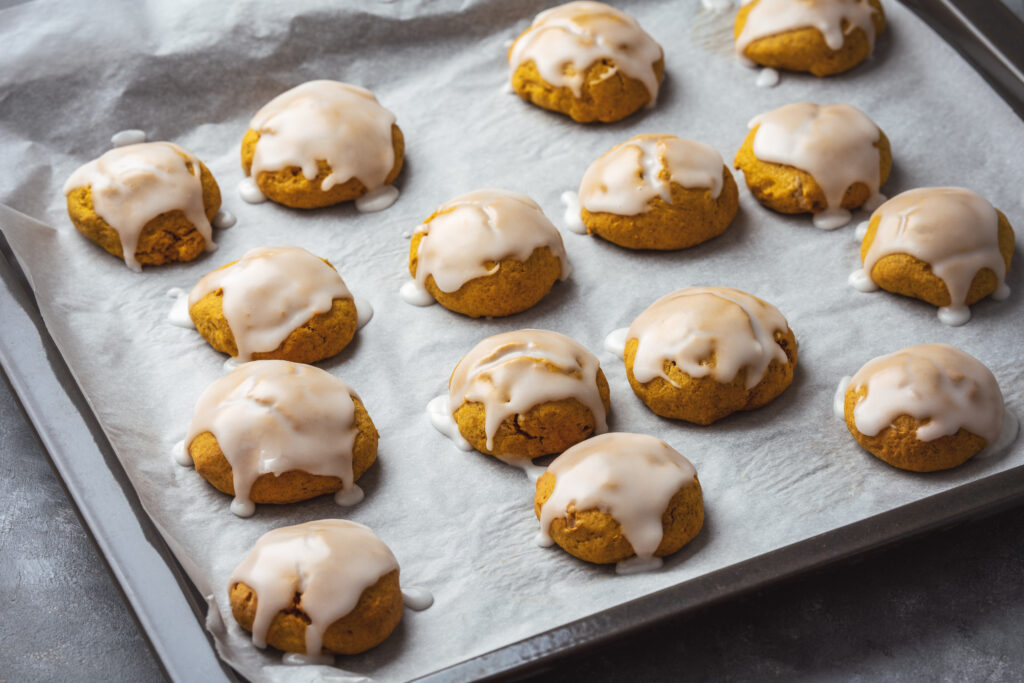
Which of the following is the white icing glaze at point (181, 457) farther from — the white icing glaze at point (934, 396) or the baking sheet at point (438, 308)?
the white icing glaze at point (934, 396)

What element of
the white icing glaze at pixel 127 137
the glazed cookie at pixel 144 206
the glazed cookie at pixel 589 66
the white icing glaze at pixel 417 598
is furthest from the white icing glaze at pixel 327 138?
the white icing glaze at pixel 417 598

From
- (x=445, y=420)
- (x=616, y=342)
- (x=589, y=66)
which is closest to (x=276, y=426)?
(x=445, y=420)

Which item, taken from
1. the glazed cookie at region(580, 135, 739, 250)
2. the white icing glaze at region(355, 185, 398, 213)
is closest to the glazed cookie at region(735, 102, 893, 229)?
the glazed cookie at region(580, 135, 739, 250)

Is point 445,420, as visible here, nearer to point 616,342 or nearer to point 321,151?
point 616,342

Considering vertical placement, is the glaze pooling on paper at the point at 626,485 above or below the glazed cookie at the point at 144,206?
below

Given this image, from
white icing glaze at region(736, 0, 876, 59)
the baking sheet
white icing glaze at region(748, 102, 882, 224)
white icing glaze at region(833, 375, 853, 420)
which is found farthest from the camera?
white icing glaze at region(736, 0, 876, 59)

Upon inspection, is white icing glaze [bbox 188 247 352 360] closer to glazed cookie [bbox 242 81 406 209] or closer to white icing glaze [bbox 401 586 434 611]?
glazed cookie [bbox 242 81 406 209]
